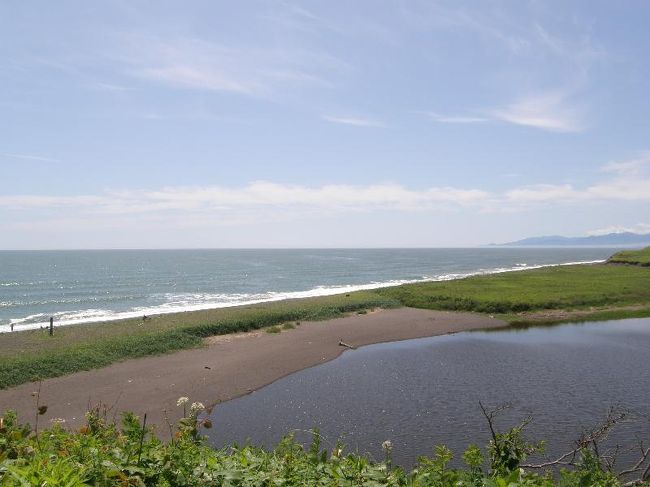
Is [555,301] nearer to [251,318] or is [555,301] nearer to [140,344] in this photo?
[251,318]

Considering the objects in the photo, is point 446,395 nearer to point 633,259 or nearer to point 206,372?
point 206,372

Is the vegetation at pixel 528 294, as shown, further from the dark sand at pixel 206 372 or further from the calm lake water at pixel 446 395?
the calm lake water at pixel 446 395

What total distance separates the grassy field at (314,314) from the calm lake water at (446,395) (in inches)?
460

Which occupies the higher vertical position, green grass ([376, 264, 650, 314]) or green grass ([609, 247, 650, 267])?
green grass ([609, 247, 650, 267])

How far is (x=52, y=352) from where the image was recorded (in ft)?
98.3

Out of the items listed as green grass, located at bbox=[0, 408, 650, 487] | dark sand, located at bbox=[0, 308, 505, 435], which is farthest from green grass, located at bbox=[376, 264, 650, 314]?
green grass, located at bbox=[0, 408, 650, 487]

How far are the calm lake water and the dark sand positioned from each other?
1.89 metres

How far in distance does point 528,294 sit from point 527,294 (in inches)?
4.5

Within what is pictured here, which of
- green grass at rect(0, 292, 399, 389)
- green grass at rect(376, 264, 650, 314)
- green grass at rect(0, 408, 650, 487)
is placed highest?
green grass at rect(0, 408, 650, 487)

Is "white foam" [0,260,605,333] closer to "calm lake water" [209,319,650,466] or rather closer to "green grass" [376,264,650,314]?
"green grass" [376,264,650,314]

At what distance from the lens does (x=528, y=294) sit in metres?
56.7

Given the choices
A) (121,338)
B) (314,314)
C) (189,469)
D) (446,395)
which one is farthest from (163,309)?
A: (189,469)

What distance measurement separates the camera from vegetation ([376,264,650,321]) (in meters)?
51.5

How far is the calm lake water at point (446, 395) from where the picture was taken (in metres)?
18.0
